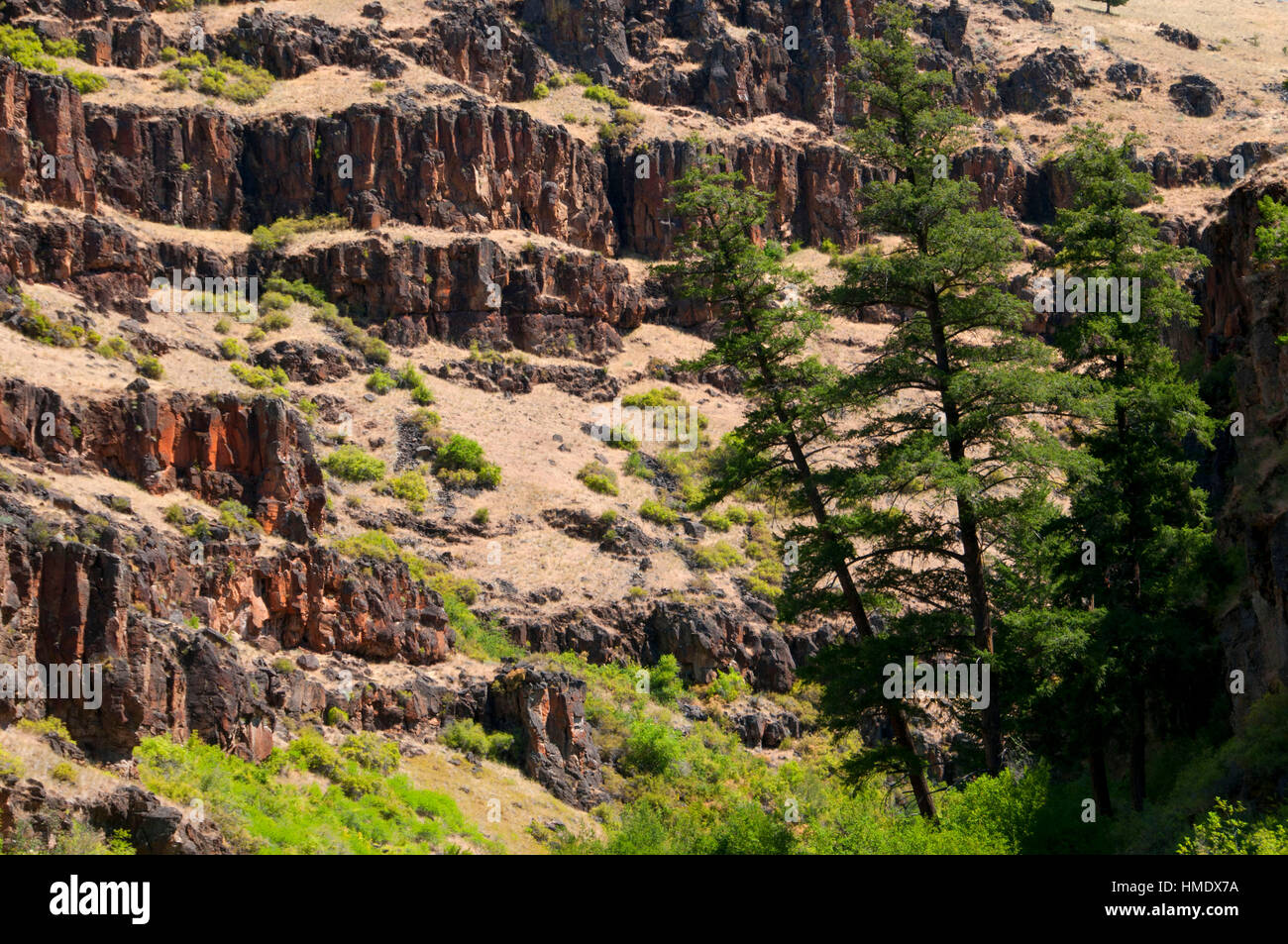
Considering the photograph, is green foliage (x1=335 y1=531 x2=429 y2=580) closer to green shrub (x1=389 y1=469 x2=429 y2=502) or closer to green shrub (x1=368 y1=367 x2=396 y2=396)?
green shrub (x1=389 y1=469 x2=429 y2=502)

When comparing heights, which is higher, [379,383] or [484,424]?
[379,383]

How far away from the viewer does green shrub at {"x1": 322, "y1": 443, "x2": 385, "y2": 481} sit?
227ft

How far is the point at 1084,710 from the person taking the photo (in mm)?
22625

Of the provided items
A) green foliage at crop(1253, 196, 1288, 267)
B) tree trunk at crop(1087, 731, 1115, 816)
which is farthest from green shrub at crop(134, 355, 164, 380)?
green foliage at crop(1253, 196, 1288, 267)

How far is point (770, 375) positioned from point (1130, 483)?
721 centimetres

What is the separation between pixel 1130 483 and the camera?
24.2 m

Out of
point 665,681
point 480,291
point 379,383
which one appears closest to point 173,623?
point 665,681

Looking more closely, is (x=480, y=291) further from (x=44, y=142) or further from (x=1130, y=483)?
(x=1130, y=483)

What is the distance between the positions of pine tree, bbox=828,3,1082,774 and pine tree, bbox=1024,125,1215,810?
7.23 feet

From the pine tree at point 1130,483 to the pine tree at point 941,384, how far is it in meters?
2.20

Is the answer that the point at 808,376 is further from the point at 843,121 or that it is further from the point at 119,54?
the point at 843,121

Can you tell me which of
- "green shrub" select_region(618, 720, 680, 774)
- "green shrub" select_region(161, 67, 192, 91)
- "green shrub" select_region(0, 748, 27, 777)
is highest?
"green shrub" select_region(161, 67, 192, 91)

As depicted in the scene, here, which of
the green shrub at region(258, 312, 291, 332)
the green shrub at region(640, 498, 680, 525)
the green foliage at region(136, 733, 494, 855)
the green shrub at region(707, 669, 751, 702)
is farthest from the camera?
the green shrub at region(258, 312, 291, 332)
